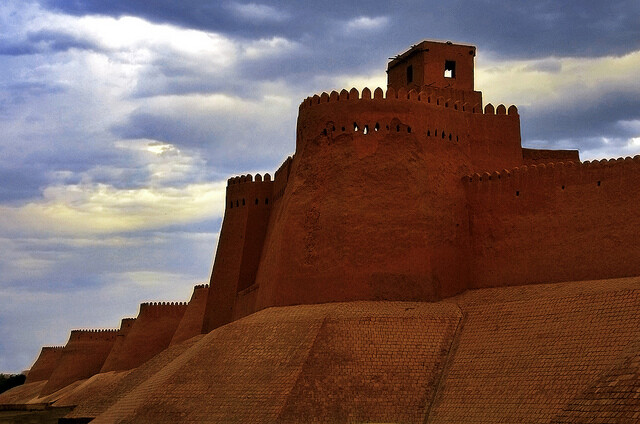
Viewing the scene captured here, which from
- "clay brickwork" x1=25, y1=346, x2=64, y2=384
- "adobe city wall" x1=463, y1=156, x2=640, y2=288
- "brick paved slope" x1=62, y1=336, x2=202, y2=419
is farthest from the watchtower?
"clay brickwork" x1=25, y1=346, x2=64, y2=384

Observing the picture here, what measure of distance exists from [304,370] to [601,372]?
8.15m

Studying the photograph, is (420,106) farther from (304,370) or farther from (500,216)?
(304,370)

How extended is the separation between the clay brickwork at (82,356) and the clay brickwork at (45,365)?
11.9 meters

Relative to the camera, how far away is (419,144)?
1206 inches

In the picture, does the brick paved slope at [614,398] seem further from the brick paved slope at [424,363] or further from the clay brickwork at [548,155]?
the clay brickwork at [548,155]

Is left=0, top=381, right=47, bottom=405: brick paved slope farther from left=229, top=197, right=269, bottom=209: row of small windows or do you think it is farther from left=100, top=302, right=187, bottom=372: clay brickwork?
left=229, top=197, right=269, bottom=209: row of small windows

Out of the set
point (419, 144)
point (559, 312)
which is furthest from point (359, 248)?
point (559, 312)

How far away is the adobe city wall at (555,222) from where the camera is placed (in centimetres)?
2591

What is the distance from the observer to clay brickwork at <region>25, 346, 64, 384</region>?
241 ft

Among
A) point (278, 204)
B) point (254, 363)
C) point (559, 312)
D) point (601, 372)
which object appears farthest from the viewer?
point (278, 204)

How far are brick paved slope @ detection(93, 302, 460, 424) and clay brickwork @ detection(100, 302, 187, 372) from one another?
19.8 m

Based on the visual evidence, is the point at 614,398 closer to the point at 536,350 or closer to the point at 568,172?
the point at 536,350

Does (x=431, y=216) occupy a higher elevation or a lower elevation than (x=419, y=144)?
lower

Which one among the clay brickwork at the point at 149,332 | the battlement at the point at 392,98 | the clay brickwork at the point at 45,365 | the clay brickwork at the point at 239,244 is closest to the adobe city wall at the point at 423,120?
the battlement at the point at 392,98
